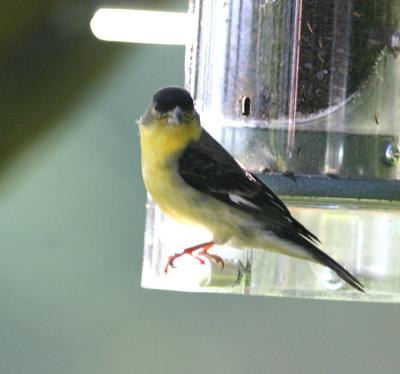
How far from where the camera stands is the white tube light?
3.81 meters

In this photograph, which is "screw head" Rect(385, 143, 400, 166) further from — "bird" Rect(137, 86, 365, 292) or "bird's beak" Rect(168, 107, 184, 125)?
"bird's beak" Rect(168, 107, 184, 125)

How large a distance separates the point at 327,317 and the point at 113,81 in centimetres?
160

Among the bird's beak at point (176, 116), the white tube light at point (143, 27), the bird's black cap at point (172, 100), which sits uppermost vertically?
the white tube light at point (143, 27)

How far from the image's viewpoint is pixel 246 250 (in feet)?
12.8

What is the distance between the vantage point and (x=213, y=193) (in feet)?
12.0

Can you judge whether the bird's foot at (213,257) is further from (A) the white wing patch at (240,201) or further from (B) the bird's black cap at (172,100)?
(B) the bird's black cap at (172,100)

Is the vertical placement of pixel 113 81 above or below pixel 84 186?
above

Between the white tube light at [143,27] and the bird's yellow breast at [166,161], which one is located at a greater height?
the white tube light at [143,27]

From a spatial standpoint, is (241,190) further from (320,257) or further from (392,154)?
(392,154)

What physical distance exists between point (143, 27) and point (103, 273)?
2.42 metres

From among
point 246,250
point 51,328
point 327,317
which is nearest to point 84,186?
point 51,328

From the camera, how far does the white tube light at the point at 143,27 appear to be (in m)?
3.81

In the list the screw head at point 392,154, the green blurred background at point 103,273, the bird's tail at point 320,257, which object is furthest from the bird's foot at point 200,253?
the green blurred background at point 103,273

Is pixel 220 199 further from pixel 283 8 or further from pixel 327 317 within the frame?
pixel 327 317
